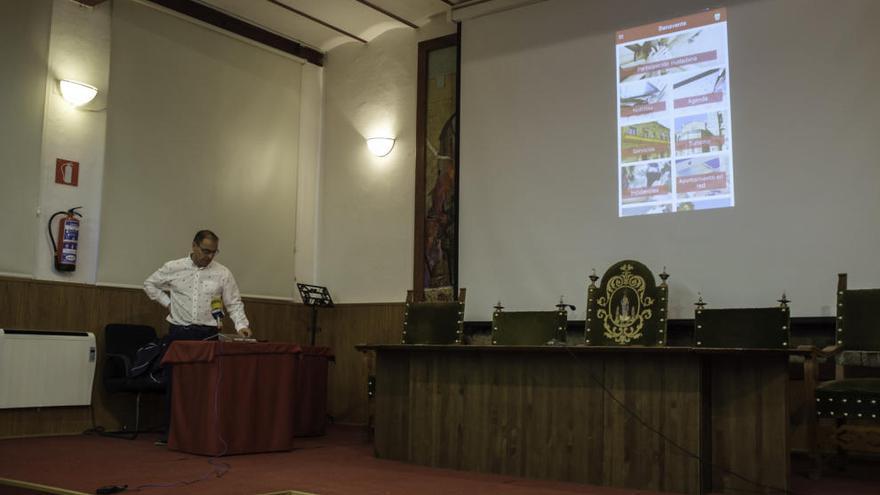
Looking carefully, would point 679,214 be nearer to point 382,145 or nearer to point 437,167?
point 437,167

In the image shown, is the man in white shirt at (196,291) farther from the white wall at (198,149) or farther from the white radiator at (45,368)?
the white wall at (198,149)

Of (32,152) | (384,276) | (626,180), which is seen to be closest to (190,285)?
(32,152)

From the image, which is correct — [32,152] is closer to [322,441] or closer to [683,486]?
[322,441]

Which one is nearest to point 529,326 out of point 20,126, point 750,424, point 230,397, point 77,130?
point 230,397

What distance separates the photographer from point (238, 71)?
854 centimetres

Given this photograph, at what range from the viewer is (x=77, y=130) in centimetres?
710

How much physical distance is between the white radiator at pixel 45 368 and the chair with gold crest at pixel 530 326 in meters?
3.38

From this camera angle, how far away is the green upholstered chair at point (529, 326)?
6477 millimetres

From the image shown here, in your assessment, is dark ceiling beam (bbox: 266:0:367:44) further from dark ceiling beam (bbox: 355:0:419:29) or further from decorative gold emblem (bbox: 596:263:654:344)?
decorative gold emblem (bbox: 596:263:654:344)

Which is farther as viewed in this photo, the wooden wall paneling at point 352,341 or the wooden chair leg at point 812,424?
the wooden wall paneling at point 352,341

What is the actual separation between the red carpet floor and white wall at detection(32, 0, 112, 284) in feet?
5.85

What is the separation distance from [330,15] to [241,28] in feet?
3.16

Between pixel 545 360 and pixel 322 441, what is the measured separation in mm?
2562

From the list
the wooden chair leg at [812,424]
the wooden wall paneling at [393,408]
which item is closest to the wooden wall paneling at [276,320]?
the wooden wall paneling at [393,408]
